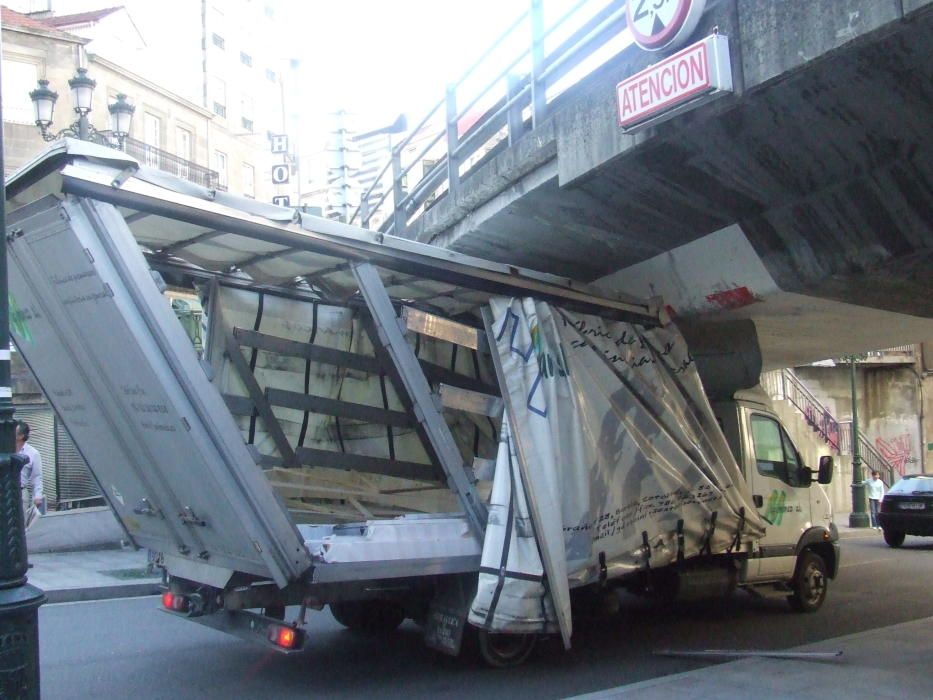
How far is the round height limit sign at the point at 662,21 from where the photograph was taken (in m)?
6.05

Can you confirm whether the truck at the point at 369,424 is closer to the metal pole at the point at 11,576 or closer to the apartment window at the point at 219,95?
the metal pole at the point at 11,576

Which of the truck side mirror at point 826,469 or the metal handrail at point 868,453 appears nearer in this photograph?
the truck side mirror at point 826,469

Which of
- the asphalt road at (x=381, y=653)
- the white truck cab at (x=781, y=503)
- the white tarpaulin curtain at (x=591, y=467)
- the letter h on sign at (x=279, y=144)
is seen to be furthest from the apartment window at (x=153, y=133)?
the white tarpaulin curtain at (x=591, y=467)

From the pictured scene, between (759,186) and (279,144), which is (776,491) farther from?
(279,144)

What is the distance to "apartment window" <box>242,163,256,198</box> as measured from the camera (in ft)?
128

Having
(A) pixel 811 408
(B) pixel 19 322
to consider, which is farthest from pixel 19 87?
(A) pixel 811 408

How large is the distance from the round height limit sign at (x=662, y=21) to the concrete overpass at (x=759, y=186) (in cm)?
11

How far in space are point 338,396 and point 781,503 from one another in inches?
173

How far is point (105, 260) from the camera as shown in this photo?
5.17m

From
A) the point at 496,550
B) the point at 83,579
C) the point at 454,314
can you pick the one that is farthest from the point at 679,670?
the point at 83,579

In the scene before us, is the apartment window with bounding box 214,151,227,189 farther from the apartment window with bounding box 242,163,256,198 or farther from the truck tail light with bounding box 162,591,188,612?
the truck tail light with bounding box 162,591,188,612

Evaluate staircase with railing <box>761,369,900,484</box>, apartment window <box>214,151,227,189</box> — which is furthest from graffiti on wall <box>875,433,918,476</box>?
apartment window <box>214,151,227,189</box>

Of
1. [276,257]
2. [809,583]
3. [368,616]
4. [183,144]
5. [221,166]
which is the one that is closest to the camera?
[276,257]

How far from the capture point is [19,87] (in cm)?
2728
